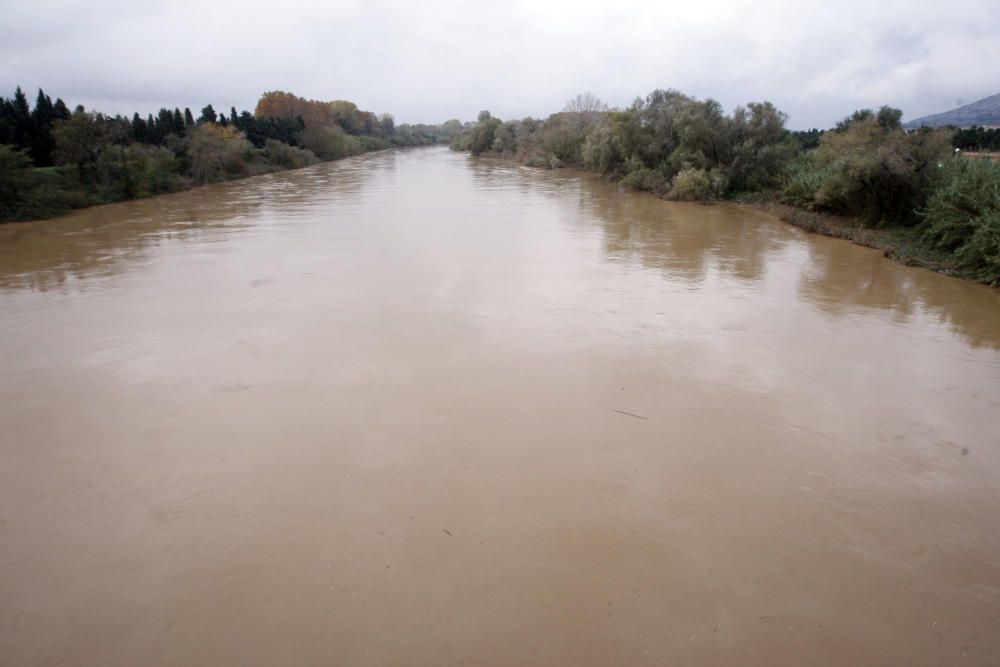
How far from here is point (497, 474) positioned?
203 inches

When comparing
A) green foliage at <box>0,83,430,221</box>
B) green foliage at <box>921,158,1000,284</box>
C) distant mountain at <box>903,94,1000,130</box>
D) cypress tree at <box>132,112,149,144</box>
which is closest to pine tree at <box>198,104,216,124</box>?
green foliage at <box>0,83,430,221</box>

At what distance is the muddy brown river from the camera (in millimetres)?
3627

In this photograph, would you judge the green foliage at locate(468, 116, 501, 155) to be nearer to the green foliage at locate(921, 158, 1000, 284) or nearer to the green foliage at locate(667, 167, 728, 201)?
the green foliage at locate(667, 167, 728, 201)

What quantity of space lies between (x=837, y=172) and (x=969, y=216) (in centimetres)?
483

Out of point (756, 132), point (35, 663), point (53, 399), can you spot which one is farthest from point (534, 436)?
point (756, 132)

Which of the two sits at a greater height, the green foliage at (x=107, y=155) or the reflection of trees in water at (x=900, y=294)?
the green foliage at (x=107, y=155)

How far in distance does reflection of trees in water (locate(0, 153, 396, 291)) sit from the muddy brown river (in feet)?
6.63

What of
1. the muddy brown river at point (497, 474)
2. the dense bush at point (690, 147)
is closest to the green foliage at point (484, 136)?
the dense bush at point (690, 147)

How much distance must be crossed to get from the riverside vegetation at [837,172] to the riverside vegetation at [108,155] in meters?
21.9

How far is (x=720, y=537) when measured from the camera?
4.38 m

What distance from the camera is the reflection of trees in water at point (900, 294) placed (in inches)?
376

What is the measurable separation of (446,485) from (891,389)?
5594 millimetres

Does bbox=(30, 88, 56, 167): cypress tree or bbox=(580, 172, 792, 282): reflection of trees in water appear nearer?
bbox=(580, 172, 792, 282): reflection of trees in water

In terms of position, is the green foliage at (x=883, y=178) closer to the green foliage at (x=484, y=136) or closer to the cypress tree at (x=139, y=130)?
the cypress tree at (x=139, y=130)
